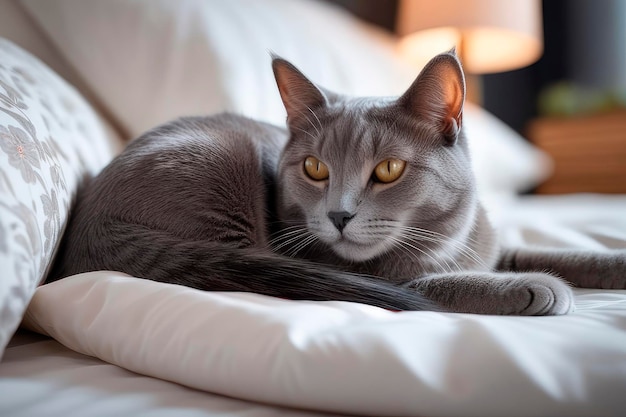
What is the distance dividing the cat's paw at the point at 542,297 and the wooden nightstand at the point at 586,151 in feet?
9.43

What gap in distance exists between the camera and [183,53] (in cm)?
154

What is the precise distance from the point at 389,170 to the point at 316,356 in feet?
1.60

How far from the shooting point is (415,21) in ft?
7.79

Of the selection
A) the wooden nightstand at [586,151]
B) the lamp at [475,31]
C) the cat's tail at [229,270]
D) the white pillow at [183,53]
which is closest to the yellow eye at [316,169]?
the cat's tail at [229,270]

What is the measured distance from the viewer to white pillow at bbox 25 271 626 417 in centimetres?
54

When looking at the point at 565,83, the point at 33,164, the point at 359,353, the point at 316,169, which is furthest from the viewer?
the point at 565,83

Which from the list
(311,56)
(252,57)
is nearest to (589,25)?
(311,56)

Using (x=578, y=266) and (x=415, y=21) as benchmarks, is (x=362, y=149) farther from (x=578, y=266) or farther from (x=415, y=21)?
Answer: (x=415, y=21)

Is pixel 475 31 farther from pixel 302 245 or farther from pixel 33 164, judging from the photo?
pixel 33 164

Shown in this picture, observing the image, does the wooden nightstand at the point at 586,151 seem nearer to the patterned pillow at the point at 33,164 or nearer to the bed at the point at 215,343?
the bed at the point at 215,343

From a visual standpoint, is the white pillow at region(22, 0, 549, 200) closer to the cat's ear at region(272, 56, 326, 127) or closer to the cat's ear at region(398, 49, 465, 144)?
the cat's ear at region(272, 56, 326, 127)

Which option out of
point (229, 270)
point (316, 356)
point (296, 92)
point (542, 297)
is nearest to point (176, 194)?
point (229, 270)

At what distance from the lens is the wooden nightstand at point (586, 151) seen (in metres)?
3.31

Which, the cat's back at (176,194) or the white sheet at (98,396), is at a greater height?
the cat's back at (176,194)
